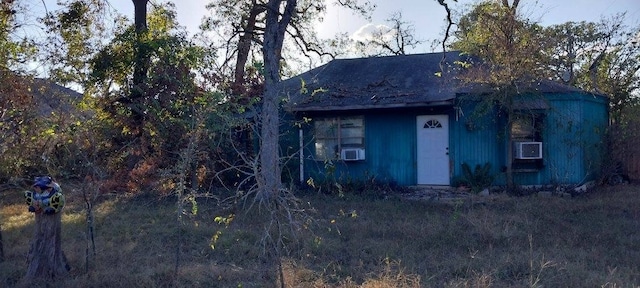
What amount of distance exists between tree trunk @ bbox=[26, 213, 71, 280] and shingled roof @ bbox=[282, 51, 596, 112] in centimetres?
641

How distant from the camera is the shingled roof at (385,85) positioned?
13041 mm

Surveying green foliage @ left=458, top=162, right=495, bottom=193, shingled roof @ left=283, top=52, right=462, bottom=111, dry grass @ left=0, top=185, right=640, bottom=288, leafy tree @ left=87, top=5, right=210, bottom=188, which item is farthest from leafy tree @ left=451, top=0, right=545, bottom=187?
leafy tree @ left=87, top=5, right=210, bottom=188

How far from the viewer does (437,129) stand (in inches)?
539

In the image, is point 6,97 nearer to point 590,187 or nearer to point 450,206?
point 450,206

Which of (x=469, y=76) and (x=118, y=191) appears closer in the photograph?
(x=469, y=76)

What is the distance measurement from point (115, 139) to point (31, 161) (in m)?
3.87

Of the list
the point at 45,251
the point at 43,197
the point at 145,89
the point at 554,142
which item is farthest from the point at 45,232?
the point at 554,142

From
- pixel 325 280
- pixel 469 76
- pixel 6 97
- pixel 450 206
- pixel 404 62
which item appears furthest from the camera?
pixel 404 62

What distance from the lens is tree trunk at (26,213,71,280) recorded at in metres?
6.23

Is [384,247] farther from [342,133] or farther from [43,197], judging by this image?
[342,133]

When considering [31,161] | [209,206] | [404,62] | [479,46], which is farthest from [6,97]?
[404,62]

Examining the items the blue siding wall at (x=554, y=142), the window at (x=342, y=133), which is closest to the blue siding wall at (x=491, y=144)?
the blue siding wall at (x=554, y=142)

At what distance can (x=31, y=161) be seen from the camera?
388 inches

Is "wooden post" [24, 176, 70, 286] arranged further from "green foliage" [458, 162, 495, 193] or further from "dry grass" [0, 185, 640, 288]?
"green foliage" [458, 162, 495, 193]
